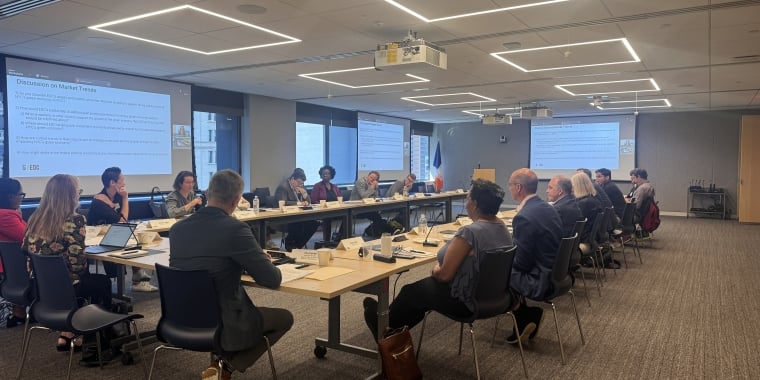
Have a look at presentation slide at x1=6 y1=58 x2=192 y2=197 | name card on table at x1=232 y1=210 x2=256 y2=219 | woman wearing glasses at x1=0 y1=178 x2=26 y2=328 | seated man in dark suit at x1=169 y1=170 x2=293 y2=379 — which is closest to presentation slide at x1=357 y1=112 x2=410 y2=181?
presentation slide at x1=6 y1=58 x2=192 y2=197

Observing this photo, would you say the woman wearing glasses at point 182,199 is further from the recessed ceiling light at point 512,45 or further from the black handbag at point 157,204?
the recessed ceiling light at point 512,45

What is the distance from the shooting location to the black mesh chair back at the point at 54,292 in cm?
273

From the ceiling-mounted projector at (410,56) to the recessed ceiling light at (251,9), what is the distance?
3.78ft

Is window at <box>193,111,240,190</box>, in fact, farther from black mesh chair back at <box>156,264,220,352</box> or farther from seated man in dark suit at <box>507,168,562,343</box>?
black mesh chair back at <box>156,264,220,352</box>

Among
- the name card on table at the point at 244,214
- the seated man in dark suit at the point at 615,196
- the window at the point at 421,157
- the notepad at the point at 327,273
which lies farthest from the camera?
the window at the point at 421,157

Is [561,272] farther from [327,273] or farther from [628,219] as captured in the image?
[628,219]

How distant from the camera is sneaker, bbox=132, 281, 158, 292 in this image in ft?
16.8

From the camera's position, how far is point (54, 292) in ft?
9.14

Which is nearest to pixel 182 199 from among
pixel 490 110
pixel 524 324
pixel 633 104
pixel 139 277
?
pixel 139 277

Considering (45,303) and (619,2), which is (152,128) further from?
(619,2)

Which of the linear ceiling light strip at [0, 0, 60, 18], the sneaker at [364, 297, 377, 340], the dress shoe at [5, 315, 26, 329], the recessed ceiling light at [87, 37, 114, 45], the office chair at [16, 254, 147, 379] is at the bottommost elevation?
the dress shoe at [5, 315, 26, 329]

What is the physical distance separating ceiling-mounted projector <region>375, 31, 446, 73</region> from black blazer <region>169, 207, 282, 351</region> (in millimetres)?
2852

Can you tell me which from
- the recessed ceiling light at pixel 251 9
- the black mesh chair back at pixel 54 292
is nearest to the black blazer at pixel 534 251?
the black mesh chair back at pixel 54 292

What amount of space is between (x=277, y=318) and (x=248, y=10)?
283 cm
